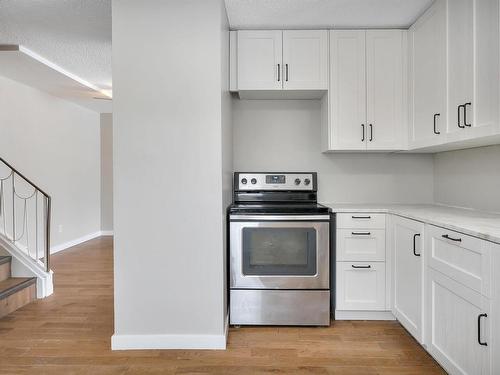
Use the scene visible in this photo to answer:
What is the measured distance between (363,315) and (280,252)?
0.84 meters

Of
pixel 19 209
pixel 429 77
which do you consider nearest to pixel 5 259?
pixel 19 209

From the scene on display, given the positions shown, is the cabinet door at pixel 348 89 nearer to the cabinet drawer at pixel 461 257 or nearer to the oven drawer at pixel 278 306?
the cabinet drawer at pixel 461 257

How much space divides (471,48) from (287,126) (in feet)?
5.20

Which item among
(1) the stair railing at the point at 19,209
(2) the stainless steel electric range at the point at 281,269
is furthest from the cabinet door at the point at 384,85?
(1) the stair railing at the point at 19,209

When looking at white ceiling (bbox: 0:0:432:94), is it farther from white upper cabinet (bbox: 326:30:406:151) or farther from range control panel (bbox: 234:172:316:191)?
range control panel (bbox: 234:172:316:191)

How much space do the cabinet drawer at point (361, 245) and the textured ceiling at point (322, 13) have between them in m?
1.61

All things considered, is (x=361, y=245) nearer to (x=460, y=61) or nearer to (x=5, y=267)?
(x=460, y=61)

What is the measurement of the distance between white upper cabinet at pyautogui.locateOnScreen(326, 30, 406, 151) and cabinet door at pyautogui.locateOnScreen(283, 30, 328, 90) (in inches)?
2.9

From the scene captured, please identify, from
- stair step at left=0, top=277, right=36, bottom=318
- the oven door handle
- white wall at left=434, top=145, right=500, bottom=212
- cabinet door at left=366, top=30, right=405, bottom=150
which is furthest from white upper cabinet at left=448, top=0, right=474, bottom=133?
stair step at left=0, top=277, right=36, bottom=318

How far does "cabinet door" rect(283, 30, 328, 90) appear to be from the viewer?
2.96 meters

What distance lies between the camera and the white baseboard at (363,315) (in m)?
2.80

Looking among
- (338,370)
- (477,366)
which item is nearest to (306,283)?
(338,370)

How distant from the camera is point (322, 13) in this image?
8.89ft

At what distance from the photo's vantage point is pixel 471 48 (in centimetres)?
208
